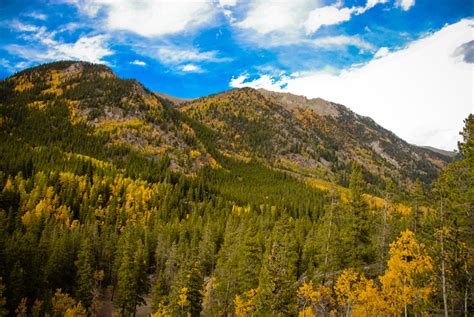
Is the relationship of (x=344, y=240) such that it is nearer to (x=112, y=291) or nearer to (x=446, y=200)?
(x=446, y=200)

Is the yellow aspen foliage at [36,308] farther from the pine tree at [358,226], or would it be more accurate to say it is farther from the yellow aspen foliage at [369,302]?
the pine tree at [358,226]

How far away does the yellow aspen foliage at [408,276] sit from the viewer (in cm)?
2352

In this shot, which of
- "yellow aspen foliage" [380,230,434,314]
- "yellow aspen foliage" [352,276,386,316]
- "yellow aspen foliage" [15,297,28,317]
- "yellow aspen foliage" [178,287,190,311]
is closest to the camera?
"yellow aspen foliage" [380,230,434,314]

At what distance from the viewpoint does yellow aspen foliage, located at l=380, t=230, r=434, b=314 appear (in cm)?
2352

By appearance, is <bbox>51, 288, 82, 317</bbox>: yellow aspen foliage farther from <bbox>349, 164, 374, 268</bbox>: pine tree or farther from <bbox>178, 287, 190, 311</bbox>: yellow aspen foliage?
<bbox>349, 164, 374, 268</bbox>: pine tree

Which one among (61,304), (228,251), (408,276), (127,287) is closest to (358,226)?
(408,276)

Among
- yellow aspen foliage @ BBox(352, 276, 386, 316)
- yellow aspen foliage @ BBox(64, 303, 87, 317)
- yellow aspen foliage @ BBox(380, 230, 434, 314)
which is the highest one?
yellow aspen foliage @ BBox(380, 230, 434, 314)

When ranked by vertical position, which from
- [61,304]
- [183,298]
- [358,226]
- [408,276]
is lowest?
[61,304]

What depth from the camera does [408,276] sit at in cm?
2452

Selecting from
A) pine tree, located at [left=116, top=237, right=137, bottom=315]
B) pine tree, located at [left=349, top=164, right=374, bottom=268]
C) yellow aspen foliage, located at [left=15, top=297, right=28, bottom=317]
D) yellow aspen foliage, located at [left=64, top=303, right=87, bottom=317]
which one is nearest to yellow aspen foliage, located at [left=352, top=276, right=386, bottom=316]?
pine tree, located at [left=349, top=164, right=374, bottom=268]

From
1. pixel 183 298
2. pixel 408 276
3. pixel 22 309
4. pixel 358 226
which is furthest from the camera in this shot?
pixel 22 309

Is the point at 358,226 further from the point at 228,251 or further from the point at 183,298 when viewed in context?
the point at 228,251

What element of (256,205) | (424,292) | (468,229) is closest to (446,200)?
(468,229)

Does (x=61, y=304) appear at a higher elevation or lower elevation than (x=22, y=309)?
higher
